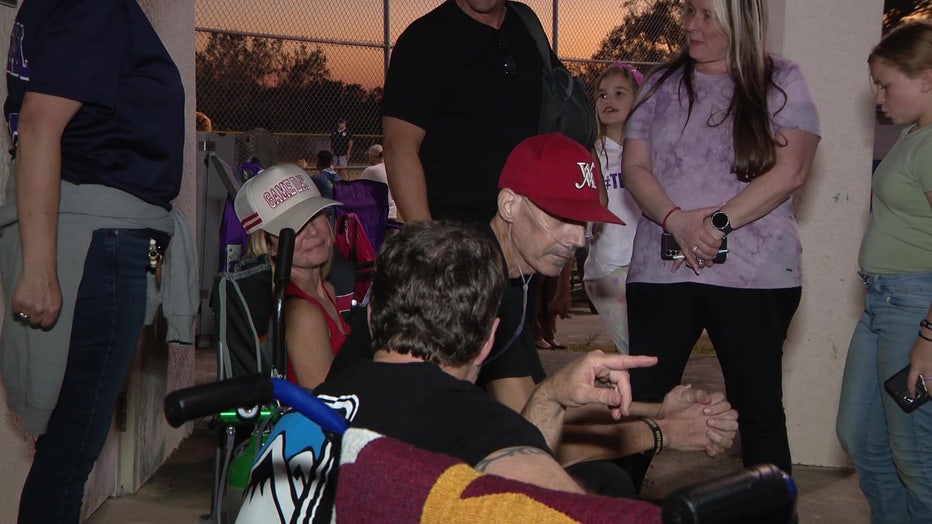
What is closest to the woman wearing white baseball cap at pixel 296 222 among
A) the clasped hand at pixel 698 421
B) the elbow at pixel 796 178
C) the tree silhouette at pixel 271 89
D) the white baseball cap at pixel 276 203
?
the white baseball cap at pixel 276 203

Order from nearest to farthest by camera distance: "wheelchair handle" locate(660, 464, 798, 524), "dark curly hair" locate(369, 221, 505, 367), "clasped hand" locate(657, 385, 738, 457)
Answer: "wheelchair handle" locate(660, 464, 798, 524), "dark curly hair" locate(369, 221, 505, 367), "clasped hand" locate(657, 385, 738, 457)

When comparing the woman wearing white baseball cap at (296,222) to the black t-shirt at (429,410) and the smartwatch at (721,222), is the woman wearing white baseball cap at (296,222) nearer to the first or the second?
the smartwatch at (721,222)

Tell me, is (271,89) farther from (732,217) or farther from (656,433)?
(656,433)

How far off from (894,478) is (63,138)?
289 centimetres

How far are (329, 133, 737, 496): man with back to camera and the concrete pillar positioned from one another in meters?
2.51

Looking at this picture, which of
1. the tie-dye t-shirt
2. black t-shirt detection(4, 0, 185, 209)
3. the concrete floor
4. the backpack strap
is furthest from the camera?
the concrete floor

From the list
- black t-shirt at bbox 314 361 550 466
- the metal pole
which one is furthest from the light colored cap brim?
Result: the metal pole

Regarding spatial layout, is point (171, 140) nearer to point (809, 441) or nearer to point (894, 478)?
point (894, 478)

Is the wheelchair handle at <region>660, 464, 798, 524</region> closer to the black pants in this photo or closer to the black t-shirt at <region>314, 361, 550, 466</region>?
the black t-shirt at <region>314, 361, 550, 466</region>

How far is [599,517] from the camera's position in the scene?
1.06 metres

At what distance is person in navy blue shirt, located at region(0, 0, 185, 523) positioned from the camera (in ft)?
8.95

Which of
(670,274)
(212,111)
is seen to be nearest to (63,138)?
(670,274)

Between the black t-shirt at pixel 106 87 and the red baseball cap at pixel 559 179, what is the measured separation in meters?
1.03

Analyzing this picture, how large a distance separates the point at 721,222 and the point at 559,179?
0.95 meters
